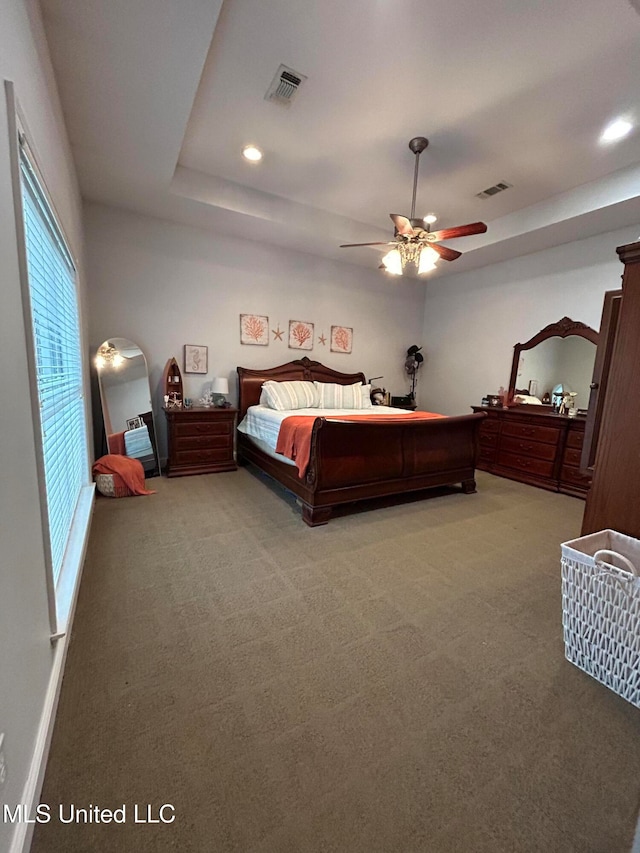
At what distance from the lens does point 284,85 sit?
7.43 ft

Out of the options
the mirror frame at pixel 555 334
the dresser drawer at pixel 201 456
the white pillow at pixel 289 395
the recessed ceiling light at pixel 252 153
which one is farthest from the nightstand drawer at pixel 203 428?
the mirror frame at pixel 555 334

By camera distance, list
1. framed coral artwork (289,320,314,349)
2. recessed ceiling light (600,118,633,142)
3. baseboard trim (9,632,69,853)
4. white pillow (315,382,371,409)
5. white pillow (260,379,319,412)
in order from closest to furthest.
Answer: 1. baseboard trim (9,632,69,853)
2. recessed ceiling light (600,118,633,142)
3. white pillow (260,379,319,412)
4. white pillow (315,382,371,409)
5. framed coral artwork (289,320,314,349)

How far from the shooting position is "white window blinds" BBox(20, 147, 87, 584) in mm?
1458

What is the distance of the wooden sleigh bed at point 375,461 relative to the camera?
2.79 metres

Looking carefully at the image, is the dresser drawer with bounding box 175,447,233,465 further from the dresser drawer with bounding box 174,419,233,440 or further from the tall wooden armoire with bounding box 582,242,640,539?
the tall wooden armoire with bounding box 582,242,640,539

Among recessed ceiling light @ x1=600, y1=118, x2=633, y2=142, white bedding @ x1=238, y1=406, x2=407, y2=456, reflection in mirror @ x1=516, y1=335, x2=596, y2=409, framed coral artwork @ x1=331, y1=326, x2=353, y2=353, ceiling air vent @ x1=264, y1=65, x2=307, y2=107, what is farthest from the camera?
framed coral artwork @ x1=331, y1=326, x2=353, y2=353

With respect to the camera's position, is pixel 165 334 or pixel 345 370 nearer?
pixel 165 334

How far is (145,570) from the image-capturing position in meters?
2.13

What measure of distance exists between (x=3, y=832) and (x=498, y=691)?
5.08 feet

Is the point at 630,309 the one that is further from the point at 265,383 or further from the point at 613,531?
the point at 265,383

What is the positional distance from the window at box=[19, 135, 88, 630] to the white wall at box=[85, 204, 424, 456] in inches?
52.4

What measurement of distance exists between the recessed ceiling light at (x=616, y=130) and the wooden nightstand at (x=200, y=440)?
13.1ft

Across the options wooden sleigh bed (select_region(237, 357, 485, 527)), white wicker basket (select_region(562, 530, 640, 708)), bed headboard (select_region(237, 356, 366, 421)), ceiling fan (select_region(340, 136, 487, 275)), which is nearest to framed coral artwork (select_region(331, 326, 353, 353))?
bed headboard (select_region(237, 356, 366, 421))

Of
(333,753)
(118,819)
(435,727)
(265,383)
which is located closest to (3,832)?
(118,819)
